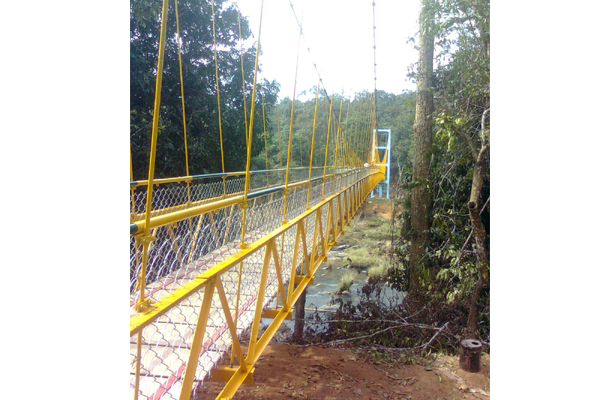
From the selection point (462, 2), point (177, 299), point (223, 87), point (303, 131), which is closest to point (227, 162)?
point (223, 87)

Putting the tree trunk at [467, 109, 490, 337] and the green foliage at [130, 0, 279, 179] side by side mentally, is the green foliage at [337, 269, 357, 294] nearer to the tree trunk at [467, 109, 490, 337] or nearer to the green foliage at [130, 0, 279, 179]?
the green foliage at [130, 0, 279, 179]

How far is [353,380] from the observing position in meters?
3.29

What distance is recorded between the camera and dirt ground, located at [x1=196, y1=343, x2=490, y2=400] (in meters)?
3.00

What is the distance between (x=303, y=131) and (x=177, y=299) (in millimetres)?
13896

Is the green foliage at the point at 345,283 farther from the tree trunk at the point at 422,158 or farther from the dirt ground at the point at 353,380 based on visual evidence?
the dirt ground at the point at 353,380

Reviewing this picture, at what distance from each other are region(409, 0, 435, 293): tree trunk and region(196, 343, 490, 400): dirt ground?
1531 mm

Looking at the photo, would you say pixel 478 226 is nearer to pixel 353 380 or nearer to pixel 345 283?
pixel 353 380

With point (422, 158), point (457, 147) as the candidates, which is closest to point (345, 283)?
point (422, 158)

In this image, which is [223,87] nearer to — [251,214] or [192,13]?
[192,13]

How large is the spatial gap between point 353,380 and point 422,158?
2.86 meters

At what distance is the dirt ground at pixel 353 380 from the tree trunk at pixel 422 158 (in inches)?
60.3

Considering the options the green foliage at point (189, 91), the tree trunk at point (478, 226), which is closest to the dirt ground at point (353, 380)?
the tree trunk at point (478, 226)

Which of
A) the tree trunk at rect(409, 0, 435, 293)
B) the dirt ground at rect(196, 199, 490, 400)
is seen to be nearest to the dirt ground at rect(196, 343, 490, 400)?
the dirt ground at rect(196, 199, 490, 400)

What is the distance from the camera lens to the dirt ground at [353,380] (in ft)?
9.85
